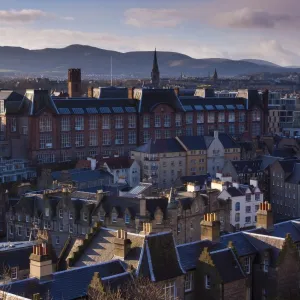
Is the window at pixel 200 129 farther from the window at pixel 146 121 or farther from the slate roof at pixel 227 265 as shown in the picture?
the slate roof at pixel 227 265

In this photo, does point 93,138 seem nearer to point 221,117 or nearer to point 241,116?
point 221,117

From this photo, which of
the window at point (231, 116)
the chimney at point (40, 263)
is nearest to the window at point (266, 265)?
the chimney at point (40, 263)

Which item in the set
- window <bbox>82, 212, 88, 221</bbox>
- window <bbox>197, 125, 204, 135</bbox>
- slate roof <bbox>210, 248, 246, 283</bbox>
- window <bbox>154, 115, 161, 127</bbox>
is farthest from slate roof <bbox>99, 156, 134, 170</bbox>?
slate roof <bbox>210, 248, 246, 283</bbox>

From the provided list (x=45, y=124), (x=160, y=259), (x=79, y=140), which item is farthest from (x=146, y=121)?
(x=160, y=259)

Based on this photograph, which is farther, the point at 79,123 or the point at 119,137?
the point at 119,137

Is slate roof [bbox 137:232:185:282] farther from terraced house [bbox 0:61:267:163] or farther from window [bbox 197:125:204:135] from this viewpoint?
window [bbox 197:125:204:135]

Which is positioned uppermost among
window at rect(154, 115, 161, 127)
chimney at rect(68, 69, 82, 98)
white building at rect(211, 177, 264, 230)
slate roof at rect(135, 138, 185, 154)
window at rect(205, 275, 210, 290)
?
chimney at rect(68, 69, 82, 98)

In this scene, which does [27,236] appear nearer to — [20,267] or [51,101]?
[20,267]
